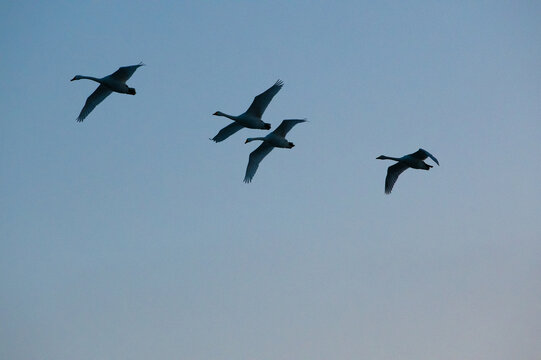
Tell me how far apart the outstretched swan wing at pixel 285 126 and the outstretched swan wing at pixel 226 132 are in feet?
8.82

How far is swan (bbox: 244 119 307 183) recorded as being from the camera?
44688 mm

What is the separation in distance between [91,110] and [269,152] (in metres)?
8.66

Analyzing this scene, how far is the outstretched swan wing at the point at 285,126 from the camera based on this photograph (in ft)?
145

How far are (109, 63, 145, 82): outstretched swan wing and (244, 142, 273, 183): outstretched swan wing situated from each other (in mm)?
7535

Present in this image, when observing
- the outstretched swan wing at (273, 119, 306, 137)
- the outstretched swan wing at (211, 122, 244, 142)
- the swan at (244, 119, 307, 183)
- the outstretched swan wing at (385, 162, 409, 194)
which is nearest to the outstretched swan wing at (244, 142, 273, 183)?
the swan at (244, 119, 307, 183)

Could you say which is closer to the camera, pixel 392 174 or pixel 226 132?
pixel 392 174

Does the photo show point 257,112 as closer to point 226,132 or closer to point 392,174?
point 226,132

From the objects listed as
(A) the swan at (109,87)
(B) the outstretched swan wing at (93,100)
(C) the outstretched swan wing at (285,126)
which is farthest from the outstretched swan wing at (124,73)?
(C) the outstretched swan wing at (285,126)

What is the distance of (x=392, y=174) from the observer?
47.0 m

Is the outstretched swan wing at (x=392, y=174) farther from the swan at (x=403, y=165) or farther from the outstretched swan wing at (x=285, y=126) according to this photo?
the outstretched swan wing at (x=285, y=126)

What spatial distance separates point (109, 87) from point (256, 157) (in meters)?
7.94

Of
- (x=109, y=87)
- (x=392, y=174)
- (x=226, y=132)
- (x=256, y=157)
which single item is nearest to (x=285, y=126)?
(x=256, y=157)

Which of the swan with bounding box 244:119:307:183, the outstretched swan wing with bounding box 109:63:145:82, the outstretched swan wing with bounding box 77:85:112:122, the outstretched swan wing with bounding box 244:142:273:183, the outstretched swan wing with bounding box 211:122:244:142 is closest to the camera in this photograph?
the outstretched swan wing with bounding box 109:63:145:82

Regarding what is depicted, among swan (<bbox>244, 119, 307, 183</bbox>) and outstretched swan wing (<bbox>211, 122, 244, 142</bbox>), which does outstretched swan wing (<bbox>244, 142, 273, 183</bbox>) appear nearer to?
swan (<bbox>244, 119, 307, 183</bbox>)
